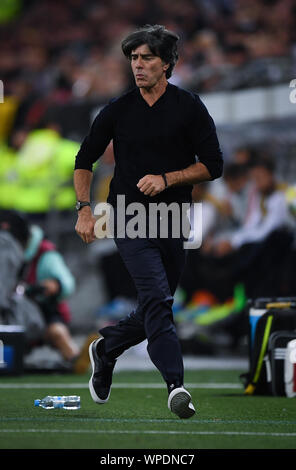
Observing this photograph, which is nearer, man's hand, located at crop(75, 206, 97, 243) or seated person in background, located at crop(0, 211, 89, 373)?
man's hand, located at crop(75, 206, 97, 243)

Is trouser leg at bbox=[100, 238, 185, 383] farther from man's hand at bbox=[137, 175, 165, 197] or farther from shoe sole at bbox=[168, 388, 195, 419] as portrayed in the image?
man's hand at bbox=[137, 175, 165, 197]

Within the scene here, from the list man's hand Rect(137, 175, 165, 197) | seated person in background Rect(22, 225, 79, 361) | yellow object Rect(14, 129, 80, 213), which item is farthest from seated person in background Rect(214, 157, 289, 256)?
man's hand Rect(137, 175, 165, 197)

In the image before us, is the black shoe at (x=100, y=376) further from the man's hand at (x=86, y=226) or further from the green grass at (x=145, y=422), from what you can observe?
the man's hand at (x=86, y=226)

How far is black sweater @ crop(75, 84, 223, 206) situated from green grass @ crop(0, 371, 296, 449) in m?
1.10

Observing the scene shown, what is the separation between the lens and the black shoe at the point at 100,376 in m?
6.28

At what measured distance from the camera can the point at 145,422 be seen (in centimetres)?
570

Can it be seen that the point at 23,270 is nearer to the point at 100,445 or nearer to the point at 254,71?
the point at 254,71

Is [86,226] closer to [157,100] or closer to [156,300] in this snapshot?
[156,300]

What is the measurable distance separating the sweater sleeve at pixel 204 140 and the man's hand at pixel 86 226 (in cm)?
62

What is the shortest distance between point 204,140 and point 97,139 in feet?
1.82

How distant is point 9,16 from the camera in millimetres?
20094

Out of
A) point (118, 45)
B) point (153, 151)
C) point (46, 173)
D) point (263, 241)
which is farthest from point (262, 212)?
point (153, 151)

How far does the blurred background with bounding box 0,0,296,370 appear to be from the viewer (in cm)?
1021

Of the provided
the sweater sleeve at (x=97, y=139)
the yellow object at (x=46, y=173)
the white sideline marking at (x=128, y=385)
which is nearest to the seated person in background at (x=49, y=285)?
the white sideline marking at (x=128, y=385)
